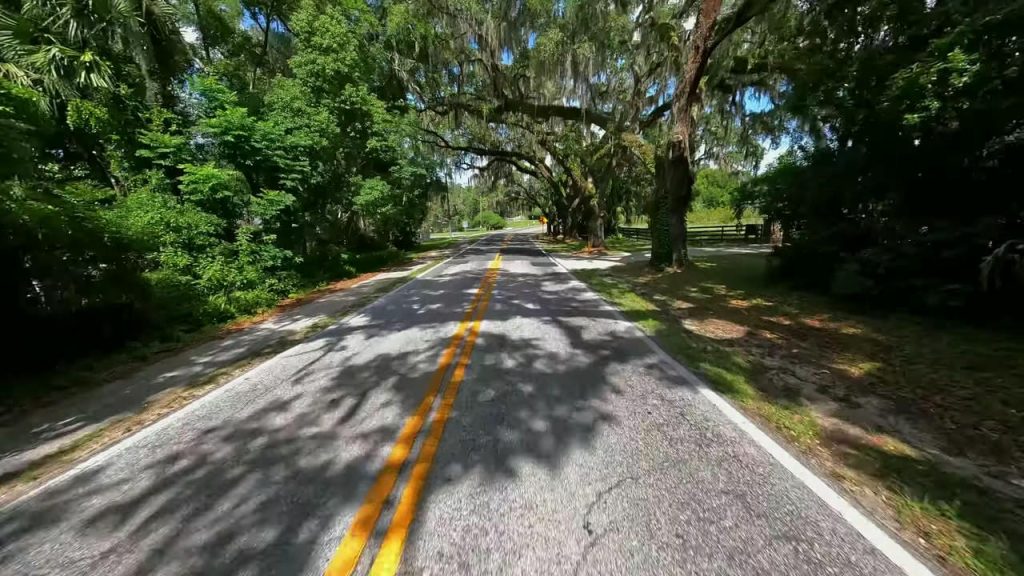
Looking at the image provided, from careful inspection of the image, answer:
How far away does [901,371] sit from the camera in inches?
193

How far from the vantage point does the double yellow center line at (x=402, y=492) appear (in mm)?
2260

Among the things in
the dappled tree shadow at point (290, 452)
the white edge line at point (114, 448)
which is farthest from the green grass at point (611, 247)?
the white edge line at point (114, 448)

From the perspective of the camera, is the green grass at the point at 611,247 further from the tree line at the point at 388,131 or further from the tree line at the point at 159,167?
the tree line at the point at 159,167

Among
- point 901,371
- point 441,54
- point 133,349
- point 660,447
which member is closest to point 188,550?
point 660,447

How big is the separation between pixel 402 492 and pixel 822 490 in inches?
108

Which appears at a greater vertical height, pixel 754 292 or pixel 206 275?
pixel 206 275

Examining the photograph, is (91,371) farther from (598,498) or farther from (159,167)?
(598,498)

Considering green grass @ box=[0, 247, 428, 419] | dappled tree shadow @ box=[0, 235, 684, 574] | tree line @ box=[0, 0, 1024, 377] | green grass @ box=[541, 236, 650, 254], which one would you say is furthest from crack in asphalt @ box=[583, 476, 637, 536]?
green grass @ box=[541, 236, 650, 254]

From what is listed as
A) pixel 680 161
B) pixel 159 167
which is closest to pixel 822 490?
pixel 680 161

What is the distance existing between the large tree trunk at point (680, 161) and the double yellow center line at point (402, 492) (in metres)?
10.4

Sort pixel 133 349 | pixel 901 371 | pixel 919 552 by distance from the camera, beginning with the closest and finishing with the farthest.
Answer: pixel 919 552, pixel 901 371, pixel 133 349

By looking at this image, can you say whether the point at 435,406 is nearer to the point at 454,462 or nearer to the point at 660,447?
the point at 454,462

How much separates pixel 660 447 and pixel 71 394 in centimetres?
653

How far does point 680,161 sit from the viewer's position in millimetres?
12727
